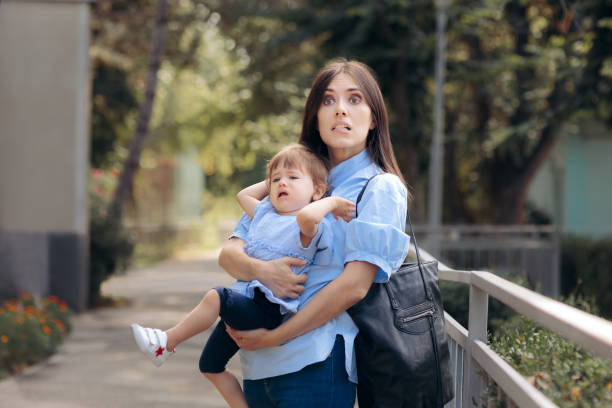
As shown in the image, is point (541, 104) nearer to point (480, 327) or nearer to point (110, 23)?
point (110, 23)

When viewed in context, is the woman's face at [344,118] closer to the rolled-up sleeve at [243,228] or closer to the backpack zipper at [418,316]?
the rolled-up sleeve at [243,228]

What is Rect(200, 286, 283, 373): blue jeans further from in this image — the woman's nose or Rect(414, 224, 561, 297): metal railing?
Rect(414, 224, 561, 297): metal railing

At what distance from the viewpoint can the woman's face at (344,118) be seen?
2600 millimetres

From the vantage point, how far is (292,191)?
2.51m

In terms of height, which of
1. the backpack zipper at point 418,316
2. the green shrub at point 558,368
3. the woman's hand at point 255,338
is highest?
the backpack zipper at point 418,316

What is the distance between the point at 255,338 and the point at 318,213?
16.2 inches

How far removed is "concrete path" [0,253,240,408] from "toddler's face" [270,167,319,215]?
12.8 feet

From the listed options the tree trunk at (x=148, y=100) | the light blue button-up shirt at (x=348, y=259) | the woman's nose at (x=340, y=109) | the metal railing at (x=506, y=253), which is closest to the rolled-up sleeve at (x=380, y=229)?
the light blue button-up shirt at (x=348, y=259)

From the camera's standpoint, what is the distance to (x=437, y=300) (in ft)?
8.48

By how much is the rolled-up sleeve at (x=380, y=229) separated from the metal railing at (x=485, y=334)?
370 mm

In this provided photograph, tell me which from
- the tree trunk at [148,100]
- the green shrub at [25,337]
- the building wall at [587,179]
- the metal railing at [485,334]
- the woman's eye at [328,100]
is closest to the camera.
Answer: the metal railing at [485,334]

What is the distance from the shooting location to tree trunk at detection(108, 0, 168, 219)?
→ 13836 mm

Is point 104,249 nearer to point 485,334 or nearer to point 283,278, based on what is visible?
point 485,334

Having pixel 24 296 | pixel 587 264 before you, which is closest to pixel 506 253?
pixel 587 264
